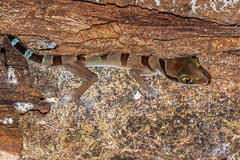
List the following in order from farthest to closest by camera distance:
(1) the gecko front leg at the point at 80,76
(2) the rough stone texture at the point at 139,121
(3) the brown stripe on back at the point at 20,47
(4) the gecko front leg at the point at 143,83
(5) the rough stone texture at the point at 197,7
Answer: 1. (1) the gecko front leg at the point at 80,76
2. (4) the gecko front leg at the point at 143,83
3. (3) the brown stripe on back at the point at 20,47
4. (2) the rough stone texture at the point at 139,121
5. (5) the rough stone texture at the point at 197,7

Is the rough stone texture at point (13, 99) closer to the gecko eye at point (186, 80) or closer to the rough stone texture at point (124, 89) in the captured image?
the rough stone texture at point (124, 89)

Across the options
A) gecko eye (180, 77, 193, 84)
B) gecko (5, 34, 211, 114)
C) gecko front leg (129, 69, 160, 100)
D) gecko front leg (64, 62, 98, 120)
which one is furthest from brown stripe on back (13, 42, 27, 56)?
gecko eye (180, 77, 193, 84)

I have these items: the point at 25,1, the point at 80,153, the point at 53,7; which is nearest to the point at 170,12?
the point at 53,7

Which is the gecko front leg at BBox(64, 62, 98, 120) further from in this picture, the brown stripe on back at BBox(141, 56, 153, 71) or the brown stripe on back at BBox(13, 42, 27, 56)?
the brown stripe on back at BBox(141, 56, 153, 71)

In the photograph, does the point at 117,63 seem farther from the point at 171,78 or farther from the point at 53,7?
the point at 53,7

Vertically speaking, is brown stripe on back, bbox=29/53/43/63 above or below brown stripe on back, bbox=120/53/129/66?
below

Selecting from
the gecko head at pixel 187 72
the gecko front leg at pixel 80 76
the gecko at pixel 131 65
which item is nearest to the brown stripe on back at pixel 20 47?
the gecko at pixel 131 65
